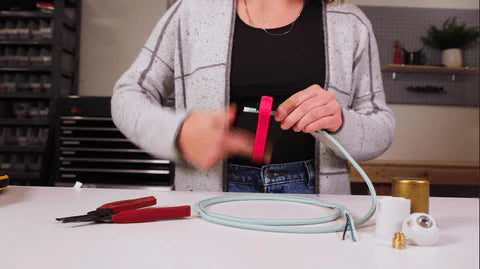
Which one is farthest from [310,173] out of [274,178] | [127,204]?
[127,204]

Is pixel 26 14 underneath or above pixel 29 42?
above

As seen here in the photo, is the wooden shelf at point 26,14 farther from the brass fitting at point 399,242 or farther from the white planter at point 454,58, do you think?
the brass fitting at point 399,242

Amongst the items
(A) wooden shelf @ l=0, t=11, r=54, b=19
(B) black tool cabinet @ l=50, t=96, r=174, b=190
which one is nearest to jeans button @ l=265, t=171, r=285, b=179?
(B) black tool cabinet @ l=50, t=96, r=174, b=190

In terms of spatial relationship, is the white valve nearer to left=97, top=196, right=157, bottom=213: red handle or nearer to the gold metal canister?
the gold metal canister

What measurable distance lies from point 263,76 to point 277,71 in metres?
0.04

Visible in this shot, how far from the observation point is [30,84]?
327 cm

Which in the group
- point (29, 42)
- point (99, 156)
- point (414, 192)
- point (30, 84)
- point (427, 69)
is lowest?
point (99, 156)

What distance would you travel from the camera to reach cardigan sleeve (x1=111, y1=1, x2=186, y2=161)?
860 millimetres

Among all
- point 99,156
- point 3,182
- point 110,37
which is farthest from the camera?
point 110,37

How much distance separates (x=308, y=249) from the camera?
20.3 inches

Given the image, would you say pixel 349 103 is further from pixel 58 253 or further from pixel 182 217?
pixel 58 253

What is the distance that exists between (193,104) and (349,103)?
0.45m

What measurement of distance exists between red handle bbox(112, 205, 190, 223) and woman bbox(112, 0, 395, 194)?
40cm

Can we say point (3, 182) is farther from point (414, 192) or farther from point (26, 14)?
point (26, 14)
